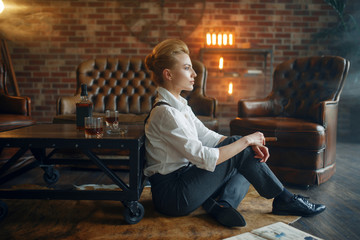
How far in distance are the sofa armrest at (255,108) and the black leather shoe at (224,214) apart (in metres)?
1.30

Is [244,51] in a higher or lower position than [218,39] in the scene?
lower

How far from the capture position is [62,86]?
4250 millimetres

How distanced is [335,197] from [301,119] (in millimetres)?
774

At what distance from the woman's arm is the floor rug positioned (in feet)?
1.11

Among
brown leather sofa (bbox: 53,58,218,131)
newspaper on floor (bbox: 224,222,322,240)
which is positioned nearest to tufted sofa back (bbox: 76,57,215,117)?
brown leather sofa (bbox: 53,58,218,131)

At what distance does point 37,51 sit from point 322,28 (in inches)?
153

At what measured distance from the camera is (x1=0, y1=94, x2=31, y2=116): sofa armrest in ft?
9.20

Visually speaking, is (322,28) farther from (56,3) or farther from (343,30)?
(56,3)

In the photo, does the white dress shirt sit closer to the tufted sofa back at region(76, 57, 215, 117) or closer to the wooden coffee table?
the wooden coffee table

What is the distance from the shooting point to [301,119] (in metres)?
2.52

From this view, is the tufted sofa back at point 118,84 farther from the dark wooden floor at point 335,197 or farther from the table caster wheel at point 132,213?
the table caster wheel at point 132,213

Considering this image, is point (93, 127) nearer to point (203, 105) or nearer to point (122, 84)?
point (203, 105)

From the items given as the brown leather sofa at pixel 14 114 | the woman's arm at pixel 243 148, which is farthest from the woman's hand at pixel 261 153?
the brown leather sofa at pixel 14 114

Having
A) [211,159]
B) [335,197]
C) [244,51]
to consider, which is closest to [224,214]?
[211,159]
